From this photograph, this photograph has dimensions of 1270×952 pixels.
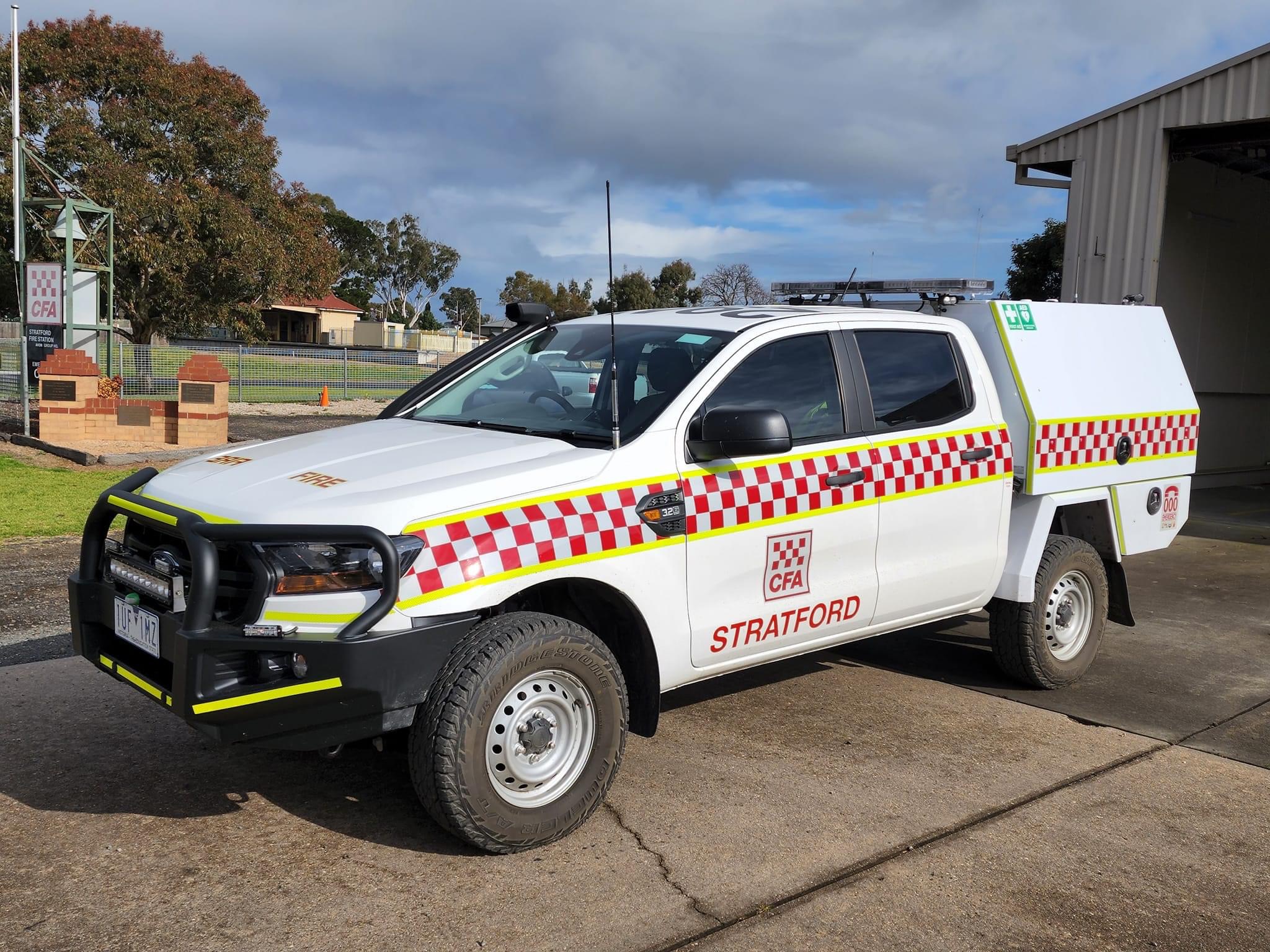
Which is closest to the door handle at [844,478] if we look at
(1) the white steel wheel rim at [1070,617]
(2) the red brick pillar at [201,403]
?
(1) the white steel wheel rim at [1070,617]

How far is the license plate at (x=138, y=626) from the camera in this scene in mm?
3506

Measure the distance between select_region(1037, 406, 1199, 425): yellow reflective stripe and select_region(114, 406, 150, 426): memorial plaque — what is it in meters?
12.6

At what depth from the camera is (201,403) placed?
14930mm

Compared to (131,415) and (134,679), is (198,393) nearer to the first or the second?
(131,415)

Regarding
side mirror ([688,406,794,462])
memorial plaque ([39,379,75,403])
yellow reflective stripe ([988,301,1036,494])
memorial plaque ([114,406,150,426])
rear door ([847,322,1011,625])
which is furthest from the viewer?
memorial plaque ([114,406,150,426])

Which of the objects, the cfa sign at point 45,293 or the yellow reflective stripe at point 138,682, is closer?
the yellow reflective stripe at point 138,682

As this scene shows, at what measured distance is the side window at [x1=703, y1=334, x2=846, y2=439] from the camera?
4.34m

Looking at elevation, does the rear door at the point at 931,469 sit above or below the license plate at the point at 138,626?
above

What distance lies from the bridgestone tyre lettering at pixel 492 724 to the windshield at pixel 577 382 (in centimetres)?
79

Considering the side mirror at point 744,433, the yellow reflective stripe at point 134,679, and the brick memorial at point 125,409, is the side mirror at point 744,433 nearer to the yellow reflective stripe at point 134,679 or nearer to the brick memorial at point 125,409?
the yellow reflective stripe at point 134,679

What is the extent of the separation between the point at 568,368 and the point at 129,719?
2.40 m

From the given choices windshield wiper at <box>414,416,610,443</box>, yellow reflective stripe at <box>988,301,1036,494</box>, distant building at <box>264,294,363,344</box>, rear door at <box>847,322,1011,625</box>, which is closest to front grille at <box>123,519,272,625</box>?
windshield wiper at <box>414,416,610,443</box>

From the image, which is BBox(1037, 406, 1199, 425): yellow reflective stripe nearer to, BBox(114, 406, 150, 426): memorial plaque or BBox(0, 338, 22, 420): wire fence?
BBox(114, 406, 150, 426): memorial plaque

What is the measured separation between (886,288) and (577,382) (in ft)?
7.54
